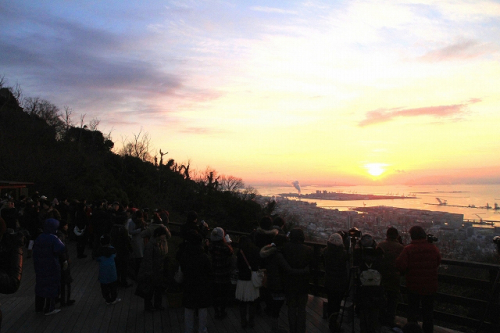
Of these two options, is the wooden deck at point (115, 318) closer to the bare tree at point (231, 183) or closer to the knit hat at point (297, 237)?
the knit hat at point (297, 237)

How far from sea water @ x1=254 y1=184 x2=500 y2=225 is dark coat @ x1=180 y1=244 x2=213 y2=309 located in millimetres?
11687

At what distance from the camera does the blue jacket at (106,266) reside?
21.4 feet

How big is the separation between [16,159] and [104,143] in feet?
58.7

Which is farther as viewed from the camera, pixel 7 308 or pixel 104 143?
pixel 104 143

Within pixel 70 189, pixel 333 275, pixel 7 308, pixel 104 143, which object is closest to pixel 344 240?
pixel 333 275

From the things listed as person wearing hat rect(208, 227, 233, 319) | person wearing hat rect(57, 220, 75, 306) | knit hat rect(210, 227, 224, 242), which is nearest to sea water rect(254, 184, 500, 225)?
person wearing hat rect(208, 227, 233, 319)

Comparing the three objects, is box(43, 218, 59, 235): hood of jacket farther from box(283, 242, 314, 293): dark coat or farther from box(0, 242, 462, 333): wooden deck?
box(283, 242, 314, 293): dark coat

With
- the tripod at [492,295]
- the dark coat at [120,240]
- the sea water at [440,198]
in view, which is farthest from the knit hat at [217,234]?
the sea water at [440,198]

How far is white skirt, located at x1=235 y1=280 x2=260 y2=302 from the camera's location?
17.5 feet

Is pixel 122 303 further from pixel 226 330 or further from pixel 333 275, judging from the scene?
pixel 333 275

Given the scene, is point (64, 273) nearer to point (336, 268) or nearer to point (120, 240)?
point (120, 240)

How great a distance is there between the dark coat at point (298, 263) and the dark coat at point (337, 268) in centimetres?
41

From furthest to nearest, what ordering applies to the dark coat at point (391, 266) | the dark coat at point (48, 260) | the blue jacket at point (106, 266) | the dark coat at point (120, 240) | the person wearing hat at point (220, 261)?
the dark coat at point (120, 240), the blue jacket at point (106, 266), the dark coat at point (48, 260), the person wearing hat at point (220, 261), the dark coat at point (391, 266)

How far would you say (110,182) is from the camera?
91.5ft
